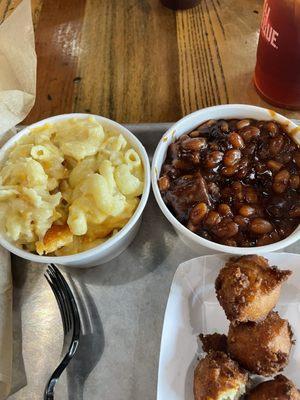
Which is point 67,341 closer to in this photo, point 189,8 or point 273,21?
point 273,21

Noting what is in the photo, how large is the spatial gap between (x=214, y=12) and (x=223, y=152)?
0.92m

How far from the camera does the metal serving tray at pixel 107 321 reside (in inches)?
42.1

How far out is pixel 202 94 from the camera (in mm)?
1550

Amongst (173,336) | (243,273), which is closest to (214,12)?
(243,273)

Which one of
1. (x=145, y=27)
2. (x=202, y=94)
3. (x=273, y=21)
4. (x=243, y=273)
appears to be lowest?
(x=243, y=273)

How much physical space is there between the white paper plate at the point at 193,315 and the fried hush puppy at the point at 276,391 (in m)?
0.08

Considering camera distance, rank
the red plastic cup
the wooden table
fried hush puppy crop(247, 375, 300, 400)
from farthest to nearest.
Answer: the wooden table, the red plastic cup, fried hush puppy crop(247, 375, 300, 400)

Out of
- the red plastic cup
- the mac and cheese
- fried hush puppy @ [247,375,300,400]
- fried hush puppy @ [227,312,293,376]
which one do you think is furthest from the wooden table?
fried hush puppy @ [247,375,300,400]

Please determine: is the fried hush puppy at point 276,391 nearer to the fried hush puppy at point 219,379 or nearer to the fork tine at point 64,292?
the fried hush puppy at point 219,379

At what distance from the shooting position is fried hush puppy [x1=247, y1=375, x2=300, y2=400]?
3.04 feet

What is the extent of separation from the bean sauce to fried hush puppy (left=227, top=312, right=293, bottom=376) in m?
0.20

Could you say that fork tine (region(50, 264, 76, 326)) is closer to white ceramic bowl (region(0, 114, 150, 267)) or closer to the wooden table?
white ceramic bowl (region(0, 114, 150, 267))

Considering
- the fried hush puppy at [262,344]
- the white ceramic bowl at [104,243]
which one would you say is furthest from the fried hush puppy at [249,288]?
the white ceramic bowl at [104,243]

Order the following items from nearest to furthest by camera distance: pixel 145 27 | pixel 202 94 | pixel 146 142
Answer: pixel 146 142, pixel 202 94, pixel 145 27
